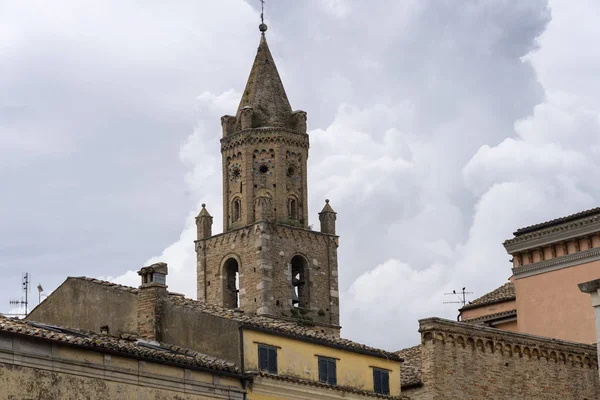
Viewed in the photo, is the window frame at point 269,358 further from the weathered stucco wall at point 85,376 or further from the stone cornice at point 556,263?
the stone cornice at point 556,263

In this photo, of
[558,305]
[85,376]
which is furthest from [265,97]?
[85,376]

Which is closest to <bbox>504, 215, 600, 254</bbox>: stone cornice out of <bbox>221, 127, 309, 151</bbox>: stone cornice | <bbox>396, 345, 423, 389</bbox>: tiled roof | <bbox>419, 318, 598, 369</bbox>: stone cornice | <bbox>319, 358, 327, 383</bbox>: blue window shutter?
<bbox>419, 318, 598, 369</bbox>: stone cornice

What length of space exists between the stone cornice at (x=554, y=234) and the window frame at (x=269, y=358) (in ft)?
48.7

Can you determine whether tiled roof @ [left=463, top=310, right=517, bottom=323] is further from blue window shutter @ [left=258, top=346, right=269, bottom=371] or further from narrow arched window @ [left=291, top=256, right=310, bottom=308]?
narrow arched window @ [left=291, top=256, right=310, bottom=308]

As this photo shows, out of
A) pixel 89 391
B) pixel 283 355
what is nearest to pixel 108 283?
pixel 283 355

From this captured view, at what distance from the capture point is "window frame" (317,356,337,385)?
35.6 metres

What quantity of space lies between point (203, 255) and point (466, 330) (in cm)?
5239

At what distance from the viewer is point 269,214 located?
291 ft

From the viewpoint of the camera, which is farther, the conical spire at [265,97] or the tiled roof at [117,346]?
the conical spire at [265,97]

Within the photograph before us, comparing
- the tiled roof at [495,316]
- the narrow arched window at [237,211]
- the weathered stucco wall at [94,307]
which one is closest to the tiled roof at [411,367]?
the tiled roof at [495,316]

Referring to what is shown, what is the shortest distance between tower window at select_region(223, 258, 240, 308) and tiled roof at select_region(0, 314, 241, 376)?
54015mm

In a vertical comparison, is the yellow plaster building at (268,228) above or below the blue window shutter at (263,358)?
above

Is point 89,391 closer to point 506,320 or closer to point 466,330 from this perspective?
point 466,330

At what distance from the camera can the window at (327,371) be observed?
3566 centimetres
